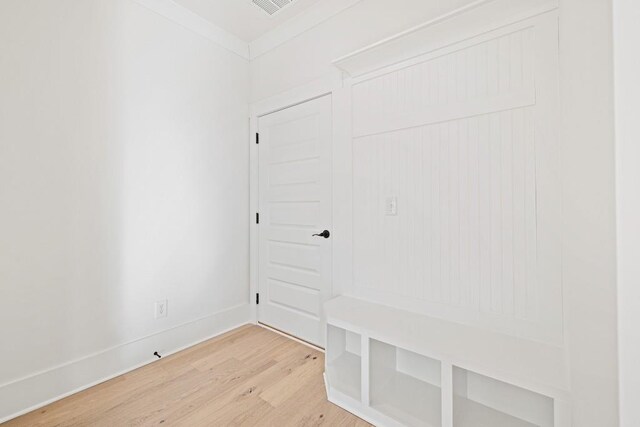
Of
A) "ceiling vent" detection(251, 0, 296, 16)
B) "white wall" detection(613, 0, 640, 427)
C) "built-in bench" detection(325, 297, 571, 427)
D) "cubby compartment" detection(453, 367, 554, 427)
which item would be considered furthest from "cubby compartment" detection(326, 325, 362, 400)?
"ceiling vent" detection(251, 0, 296, 16)

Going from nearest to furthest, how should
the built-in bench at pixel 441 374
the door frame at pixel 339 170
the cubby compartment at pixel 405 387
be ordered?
the built-in bench at pixel 441 374 < the cubby compartment at pixel 405 387 < the door frame at pixel 339 170

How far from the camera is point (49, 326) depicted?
166 cm

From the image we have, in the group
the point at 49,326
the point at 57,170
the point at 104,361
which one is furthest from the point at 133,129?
the point at 104,361

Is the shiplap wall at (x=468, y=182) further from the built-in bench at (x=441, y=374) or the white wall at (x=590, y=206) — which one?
the white wall at (x=590, y=206)

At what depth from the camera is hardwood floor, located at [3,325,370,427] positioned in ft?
4.86

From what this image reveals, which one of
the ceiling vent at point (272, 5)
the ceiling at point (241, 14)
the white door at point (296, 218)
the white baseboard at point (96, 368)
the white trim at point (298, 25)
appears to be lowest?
the white baseboard at point (96, 368)

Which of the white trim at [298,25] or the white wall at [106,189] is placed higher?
the white trim at [298,25]

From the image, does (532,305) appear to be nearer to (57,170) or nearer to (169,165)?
(169,165)

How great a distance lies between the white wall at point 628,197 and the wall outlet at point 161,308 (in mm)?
2520

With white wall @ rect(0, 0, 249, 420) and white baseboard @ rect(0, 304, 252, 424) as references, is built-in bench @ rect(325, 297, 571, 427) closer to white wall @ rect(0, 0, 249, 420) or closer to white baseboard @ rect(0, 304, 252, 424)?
white baseboard @ rect(0, 304, 252, 424)

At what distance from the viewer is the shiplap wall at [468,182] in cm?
133

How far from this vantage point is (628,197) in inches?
30.0

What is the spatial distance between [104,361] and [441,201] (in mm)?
2430

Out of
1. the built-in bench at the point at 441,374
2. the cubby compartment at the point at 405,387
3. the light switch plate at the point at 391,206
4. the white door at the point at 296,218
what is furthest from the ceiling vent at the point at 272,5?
the cubby compartment at the point at 405,387
